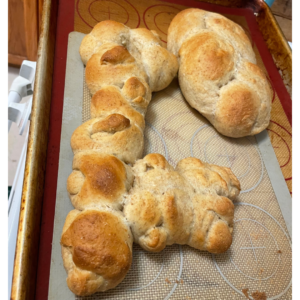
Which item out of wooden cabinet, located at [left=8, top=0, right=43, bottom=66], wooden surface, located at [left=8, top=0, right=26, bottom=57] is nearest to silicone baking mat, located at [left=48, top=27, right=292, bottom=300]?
wooden cabinet, located at [left=8, top=0, right=43, bottom=66]

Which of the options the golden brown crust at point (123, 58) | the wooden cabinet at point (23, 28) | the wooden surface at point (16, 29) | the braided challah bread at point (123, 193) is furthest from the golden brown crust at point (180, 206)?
the wooden surface at point (16, 29)

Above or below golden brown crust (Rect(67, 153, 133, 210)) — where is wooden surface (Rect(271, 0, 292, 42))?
above

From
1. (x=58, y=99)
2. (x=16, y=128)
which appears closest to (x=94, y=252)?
(x=58, y=99)

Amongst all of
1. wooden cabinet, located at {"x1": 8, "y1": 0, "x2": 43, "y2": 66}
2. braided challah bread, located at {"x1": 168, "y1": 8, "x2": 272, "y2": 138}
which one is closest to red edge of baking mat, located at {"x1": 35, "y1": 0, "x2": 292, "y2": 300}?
braided challah bread, located at {"x1": 168, "y1": 8, "x2": 272, "y2": 138}

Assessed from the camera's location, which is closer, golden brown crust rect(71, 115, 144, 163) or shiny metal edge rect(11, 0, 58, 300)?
shiny metal edge rect(11, 0, 58, 300)

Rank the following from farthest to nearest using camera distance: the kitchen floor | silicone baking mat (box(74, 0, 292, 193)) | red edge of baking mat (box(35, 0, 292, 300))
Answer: the kitchen floor < silicone baking mat (box(74, 0, 292, 193)) < red edge of baking mat (box(35, 0, 292, 300))

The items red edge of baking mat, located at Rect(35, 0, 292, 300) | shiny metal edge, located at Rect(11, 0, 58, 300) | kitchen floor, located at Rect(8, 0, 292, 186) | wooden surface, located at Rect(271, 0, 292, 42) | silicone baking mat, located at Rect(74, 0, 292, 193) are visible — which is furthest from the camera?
wooden surface, located at Rect(271, 0, 292, 42)

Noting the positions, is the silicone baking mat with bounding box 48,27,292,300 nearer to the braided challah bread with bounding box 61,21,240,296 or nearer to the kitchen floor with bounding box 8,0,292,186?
the braided challah bread with bounding box 61,21,240,296
